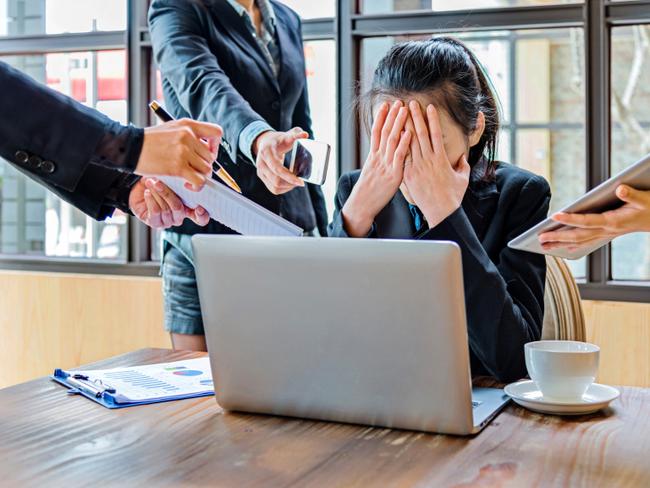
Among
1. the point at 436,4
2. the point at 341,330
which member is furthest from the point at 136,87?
the point at 341,330

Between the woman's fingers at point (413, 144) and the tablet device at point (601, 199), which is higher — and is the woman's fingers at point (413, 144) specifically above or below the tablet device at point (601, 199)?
above

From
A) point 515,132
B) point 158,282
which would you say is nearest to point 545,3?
point 515,132

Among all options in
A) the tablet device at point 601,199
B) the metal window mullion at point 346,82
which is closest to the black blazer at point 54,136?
the tablet device at point 601,199

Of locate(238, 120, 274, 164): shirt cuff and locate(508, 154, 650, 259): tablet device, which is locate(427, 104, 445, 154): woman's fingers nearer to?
locate(508, 154, 650, 259): tablet device

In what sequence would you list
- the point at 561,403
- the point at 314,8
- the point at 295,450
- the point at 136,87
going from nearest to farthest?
the point at 295,450, the point at 561,403, the point at 314,8, the point at 136,87

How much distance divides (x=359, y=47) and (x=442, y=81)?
1346 mm

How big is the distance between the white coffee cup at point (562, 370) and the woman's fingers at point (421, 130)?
0.41 meters

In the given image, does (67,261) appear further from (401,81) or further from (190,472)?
(190,472)

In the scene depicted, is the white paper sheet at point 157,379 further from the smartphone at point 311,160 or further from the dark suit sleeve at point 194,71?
the dark suit sleeve at point 194,71

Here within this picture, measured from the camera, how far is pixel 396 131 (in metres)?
1.37

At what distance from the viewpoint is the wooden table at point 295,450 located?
821mm

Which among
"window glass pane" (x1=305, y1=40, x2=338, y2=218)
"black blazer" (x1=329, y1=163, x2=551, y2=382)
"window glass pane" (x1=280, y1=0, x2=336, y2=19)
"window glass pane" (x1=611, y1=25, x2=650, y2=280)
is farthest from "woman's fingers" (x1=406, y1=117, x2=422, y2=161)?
"window glass pane" (x1=280, y1=0, x2=336, y2=19)

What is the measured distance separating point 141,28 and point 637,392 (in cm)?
237

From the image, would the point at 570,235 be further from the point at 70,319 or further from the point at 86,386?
the point at 70,319
